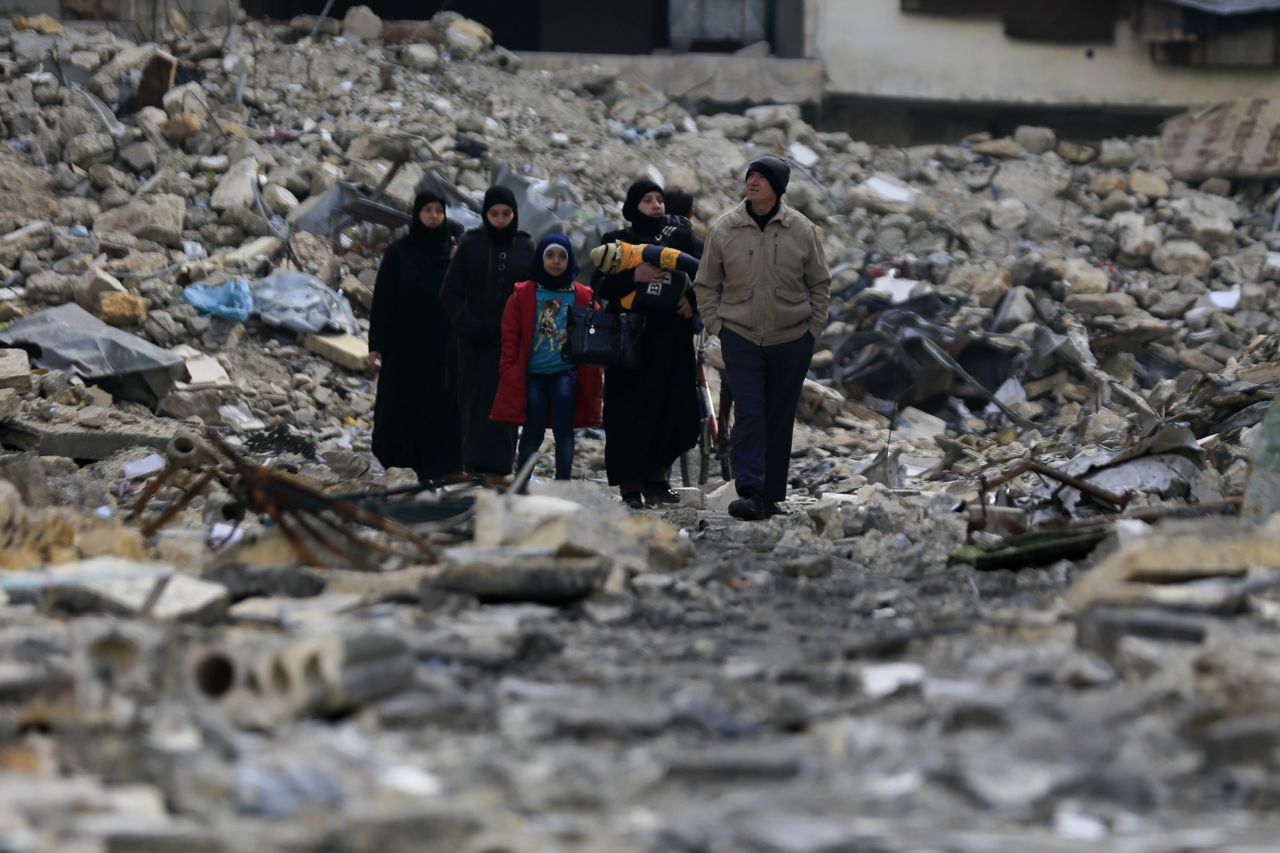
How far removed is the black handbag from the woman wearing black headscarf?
2.01 ft

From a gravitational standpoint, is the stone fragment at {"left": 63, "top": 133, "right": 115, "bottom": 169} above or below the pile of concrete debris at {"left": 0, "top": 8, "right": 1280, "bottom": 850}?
above

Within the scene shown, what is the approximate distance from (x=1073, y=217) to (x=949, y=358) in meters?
5.44

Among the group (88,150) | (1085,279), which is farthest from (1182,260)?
(88,150)

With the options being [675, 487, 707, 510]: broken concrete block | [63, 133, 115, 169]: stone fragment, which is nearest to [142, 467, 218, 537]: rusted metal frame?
[675, 487, 707, 510]: broken concrete block

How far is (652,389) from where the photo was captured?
Answer: 9000mm

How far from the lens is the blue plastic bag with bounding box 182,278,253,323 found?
44.7ft

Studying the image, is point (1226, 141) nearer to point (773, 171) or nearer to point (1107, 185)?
point (1107, 185)

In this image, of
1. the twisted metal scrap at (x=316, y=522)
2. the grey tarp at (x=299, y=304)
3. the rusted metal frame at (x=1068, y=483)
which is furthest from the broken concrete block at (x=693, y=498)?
the grey tarp at (x=299, y=304)

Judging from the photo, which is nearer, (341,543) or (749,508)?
(341,543)

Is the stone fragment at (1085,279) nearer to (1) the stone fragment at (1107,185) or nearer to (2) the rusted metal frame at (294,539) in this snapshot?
(1) the stone fragment at (1107,185)

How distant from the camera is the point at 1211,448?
28.5 ft

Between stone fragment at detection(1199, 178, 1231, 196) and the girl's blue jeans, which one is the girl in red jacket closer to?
the girl's blue jeans

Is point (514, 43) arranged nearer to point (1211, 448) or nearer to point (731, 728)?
point (1211, 448)

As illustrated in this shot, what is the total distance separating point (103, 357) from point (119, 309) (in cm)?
89
